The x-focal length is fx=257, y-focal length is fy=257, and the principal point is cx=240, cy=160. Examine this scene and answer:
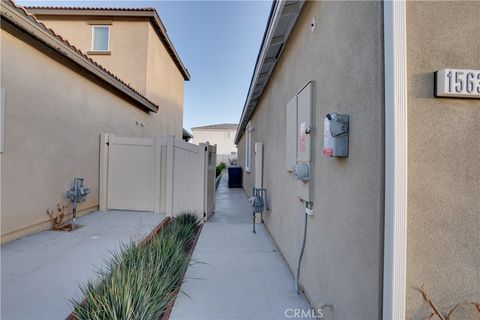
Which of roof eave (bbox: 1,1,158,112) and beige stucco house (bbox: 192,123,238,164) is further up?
beige stucco house (bbox: 192,123,238,164)

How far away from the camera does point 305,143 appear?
2959 mm

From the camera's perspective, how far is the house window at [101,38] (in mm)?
11555

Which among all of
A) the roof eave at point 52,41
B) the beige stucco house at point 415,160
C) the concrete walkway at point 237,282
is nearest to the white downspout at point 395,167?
the beige stucco house at point 415,160

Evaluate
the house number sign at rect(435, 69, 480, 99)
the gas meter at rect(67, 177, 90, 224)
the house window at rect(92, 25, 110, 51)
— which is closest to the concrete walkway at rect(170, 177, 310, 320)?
Result: the house number sign at rect(435, 69, 480, 99)

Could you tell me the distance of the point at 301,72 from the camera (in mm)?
3400

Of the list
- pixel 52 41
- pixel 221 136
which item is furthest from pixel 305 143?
pixel 221 136

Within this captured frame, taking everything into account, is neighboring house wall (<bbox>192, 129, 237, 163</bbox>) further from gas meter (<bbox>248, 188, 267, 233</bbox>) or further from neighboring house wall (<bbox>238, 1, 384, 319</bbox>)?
neighboring house wall (<bbox>238, 1, 384, 319</bbox>)

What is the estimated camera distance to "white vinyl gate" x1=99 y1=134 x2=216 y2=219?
6.66m

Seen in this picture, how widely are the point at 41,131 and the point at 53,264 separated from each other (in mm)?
2752

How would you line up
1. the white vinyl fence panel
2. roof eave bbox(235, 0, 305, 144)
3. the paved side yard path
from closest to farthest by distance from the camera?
the paved side yard path
roof eave bbox(235, 0, 305, 144)
the white vinyl fence panel

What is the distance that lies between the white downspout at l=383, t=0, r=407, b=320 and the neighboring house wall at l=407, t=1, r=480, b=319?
9 centimetres

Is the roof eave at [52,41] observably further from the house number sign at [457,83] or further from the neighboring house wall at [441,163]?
the house number sign at [457,83]

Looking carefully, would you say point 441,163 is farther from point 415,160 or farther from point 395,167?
point 395,167

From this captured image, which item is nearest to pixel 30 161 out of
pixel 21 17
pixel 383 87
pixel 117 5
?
pixel 21 17
